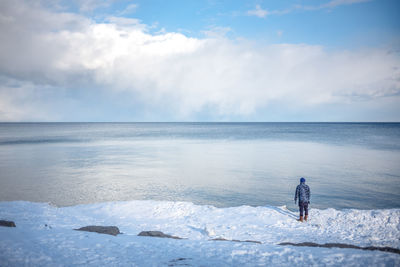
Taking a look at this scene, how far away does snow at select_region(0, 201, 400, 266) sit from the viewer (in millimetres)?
8898

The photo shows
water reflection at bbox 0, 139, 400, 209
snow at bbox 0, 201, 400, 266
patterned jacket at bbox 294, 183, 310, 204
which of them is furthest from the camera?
water reflection at bbox 0, 139, 400, 209

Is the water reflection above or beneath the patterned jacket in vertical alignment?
beneath

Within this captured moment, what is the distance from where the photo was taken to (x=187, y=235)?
12820 mm

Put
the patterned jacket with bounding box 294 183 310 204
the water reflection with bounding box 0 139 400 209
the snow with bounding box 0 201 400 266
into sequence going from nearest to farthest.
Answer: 1. the snow with bounding box 0 201 400 266
2. the patterned jacket with bounding box 294 183 310 204
3. the water reflection with bounding box 0 139 400 209

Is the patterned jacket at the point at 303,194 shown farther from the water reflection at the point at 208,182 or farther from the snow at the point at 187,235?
the water reflection at the point at 208,182

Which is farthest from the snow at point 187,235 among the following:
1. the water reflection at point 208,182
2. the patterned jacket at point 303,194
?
the water reflection at point 208,182

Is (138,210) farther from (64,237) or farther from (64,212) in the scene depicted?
(64,237)

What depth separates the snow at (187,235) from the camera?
8898mm

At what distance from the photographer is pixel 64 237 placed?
35.0 feet

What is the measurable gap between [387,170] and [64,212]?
34613 mm

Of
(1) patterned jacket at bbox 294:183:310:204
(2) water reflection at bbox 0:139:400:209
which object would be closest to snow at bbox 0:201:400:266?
(1) patterned jacket at bbox 294:183:310:204

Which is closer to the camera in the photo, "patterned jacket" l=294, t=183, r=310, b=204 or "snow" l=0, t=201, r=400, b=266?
"snow" l=0, t=201, r=400, b=266

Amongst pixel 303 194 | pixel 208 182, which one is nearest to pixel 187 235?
pixel 303 194

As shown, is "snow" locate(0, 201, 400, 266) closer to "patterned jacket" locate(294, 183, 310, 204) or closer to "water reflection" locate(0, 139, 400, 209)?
"patterned jacket" locate(294, 183, 310, 204)
